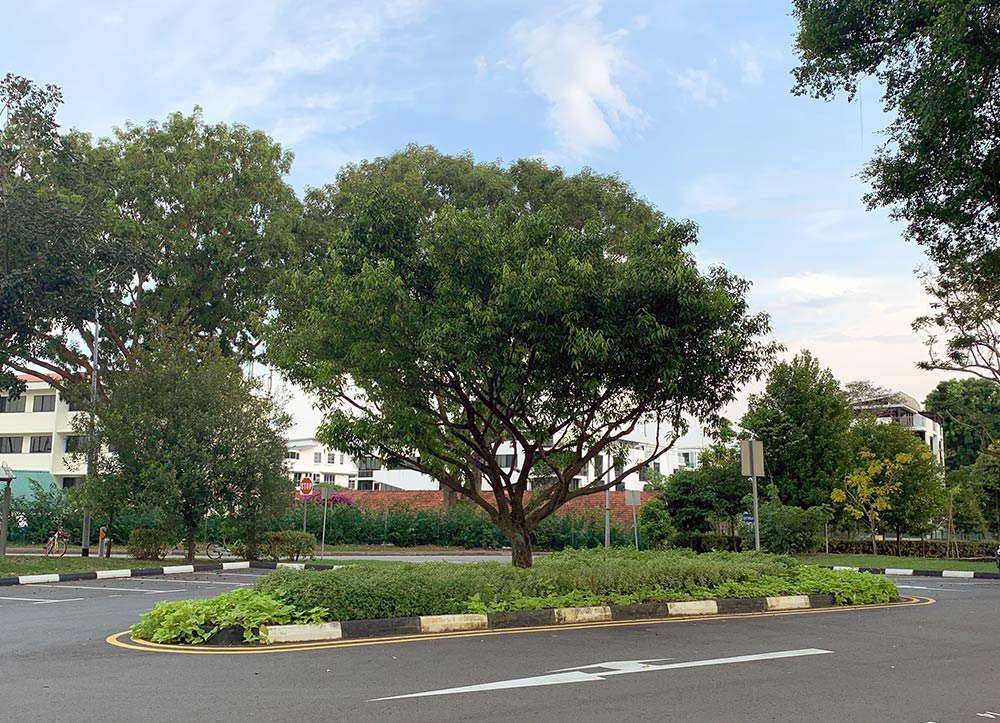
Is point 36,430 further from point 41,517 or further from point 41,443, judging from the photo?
point 41,517

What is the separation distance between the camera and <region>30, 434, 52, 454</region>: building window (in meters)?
61.5

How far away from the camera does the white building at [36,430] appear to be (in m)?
60.9

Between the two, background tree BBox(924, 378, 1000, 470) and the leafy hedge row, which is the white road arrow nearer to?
the leafy hedge row

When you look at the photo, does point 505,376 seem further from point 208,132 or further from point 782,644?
point 208,132

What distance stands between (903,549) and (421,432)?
82.3 feet

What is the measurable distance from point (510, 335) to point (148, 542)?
1878cm

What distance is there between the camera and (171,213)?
115 ft

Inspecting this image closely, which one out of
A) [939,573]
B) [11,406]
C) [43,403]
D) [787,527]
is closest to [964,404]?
[787,527]

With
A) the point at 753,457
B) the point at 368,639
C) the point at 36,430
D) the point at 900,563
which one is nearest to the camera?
the point at 368,639

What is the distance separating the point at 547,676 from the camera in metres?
8.09

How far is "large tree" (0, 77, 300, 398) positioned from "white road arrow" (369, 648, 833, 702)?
24.6 metres

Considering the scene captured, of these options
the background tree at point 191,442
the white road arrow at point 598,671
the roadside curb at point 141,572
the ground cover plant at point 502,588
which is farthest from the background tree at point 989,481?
the white road arrow at point 598,671

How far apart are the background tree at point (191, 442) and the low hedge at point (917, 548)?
20953mm

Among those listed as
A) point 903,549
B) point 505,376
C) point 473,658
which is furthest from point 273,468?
point 903,549
